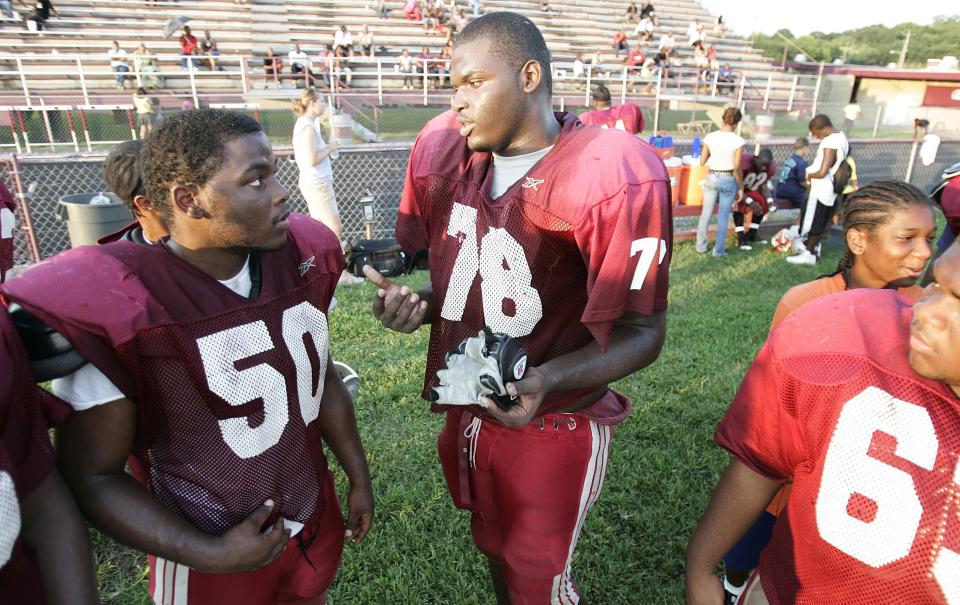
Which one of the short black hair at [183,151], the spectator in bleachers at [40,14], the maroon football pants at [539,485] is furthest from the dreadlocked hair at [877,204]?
the spectator in bleachers at [40,14]

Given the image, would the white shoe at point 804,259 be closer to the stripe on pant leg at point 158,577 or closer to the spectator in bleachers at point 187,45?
the stripe on pant leg at point 158,577

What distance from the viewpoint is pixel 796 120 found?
24.0 meters

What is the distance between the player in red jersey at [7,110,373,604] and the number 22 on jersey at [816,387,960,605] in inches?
54.7

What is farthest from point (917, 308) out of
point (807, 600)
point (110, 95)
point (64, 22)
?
point (64, 22)

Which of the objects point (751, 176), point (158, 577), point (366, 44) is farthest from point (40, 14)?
point (158, 577)

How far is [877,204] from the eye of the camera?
2947mm

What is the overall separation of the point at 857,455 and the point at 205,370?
153cm

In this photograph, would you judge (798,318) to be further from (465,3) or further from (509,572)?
(465,3)

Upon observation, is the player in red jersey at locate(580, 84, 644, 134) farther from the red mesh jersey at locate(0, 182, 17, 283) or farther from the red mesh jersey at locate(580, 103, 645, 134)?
the red mesh jersey at locate(0, 182, 17, 283)

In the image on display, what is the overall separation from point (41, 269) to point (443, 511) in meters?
2.48

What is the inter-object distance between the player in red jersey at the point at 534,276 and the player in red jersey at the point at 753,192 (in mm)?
7515

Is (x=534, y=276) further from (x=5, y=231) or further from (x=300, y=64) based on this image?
(x=300, y=64)

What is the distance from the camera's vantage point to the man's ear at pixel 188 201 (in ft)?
5.53

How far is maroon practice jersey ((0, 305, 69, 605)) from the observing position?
4.17 ft
